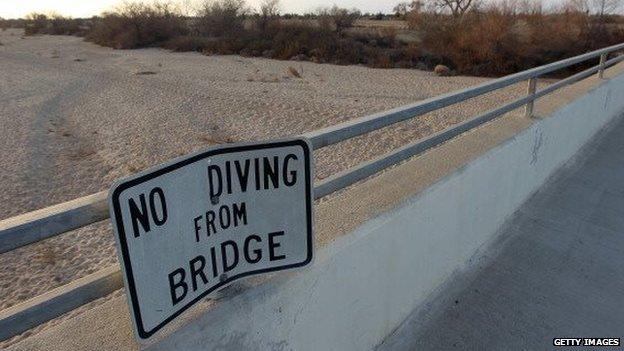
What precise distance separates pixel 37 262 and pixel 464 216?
19.0 feet

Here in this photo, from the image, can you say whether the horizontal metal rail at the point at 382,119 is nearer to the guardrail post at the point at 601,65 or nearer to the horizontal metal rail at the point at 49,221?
the horizontal metal rail at the point at 49,221

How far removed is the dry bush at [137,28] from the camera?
160 ft

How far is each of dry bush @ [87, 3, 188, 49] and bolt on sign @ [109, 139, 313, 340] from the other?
163ft

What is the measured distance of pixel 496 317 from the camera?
3.56m

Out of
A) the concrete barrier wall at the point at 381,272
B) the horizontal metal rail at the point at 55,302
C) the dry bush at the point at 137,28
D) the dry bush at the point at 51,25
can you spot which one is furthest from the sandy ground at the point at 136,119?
the dry bush at the point at 51,25

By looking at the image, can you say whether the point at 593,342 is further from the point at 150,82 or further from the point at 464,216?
the point at 150,82

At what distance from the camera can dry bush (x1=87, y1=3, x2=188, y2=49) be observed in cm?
4878

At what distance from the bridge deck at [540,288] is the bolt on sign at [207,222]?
1460 mm

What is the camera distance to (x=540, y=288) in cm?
392

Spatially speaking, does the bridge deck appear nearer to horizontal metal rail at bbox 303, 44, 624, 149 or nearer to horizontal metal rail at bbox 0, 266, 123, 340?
horizontal metal rail at bbox 303, 44, 624, 149

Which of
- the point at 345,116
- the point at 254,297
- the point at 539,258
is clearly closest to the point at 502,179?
the point at 539,258

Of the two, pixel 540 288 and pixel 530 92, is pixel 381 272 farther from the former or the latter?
pixel 530 92

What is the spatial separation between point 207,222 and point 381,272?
145cm

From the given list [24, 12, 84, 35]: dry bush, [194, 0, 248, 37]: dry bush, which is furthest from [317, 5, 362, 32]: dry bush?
[24, 12, 84, 35]: dry bush
